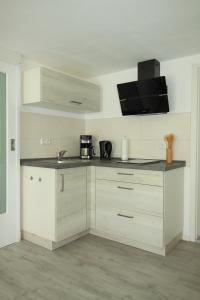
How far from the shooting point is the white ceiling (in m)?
1.68

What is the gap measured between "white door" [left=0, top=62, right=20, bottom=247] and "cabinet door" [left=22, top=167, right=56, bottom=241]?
85 millimetres

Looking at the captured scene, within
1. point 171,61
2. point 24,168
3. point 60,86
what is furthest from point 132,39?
point 24,168

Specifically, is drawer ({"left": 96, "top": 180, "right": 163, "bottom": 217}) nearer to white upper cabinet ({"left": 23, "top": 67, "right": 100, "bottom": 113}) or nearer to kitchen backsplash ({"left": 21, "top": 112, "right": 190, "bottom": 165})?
kitchen backsplash ({"left": 21, "top": 112, "right": 190, "bottom": 165})

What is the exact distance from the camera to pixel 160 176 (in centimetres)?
222

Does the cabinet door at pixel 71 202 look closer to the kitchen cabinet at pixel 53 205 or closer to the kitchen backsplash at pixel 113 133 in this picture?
the kitchen cabinet at pixel 53 205

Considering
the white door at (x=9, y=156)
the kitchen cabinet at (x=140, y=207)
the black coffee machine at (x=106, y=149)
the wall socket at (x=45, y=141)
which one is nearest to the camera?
the kitchen cabinet at (x=140, y=207)

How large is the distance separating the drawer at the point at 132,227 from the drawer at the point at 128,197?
6 cm

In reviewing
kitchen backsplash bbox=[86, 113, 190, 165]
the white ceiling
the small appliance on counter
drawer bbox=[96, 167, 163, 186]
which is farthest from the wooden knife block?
the small appliance on counter

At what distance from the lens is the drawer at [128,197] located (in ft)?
7.39

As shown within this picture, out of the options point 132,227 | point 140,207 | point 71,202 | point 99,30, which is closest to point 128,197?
point 140,207

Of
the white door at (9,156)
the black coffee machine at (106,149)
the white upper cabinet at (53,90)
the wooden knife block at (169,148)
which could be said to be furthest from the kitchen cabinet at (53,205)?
the wooden knife block at (169,148)

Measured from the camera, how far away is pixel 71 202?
2.47 m

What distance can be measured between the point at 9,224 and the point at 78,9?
2.15 metres

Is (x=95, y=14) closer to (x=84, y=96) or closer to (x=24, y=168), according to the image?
(x=84, y=96)
